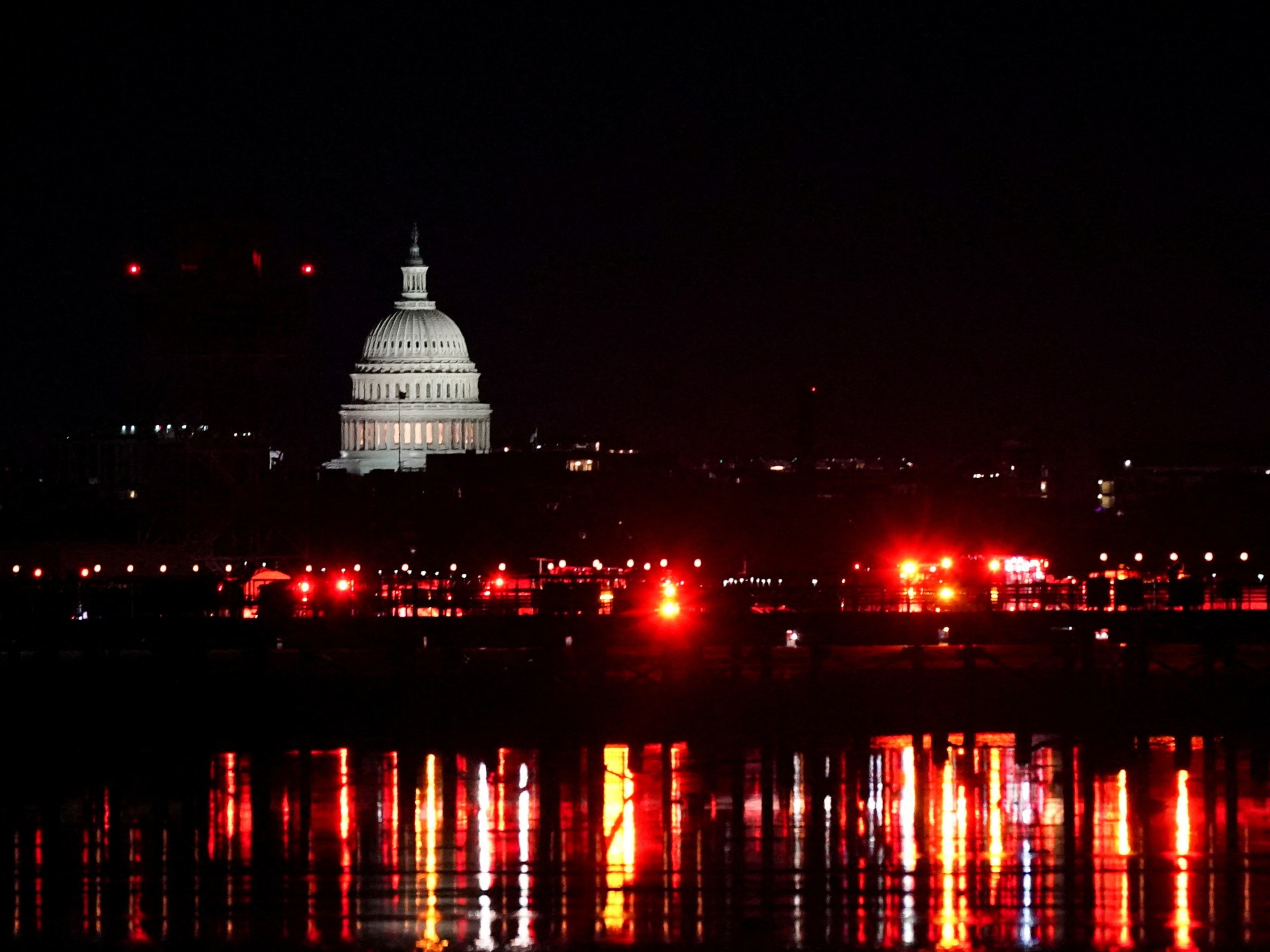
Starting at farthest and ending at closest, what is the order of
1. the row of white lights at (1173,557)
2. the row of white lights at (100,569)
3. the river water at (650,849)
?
the row of white lights at (1173,557)
the row of white lights at (100,569)
the river water at (650,849)

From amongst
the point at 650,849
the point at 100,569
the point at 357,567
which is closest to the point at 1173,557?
the point at 357,567

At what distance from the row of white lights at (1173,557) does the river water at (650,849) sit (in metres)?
63.1

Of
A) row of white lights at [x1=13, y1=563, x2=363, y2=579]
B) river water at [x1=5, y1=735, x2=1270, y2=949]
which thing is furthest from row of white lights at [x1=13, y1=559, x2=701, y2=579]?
river water at [x1=5, y1=735, x2=1270, y2=949]

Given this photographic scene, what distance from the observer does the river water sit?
100 feet

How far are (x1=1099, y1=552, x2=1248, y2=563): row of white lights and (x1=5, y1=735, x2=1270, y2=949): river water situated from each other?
207ft

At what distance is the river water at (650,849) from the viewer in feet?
100

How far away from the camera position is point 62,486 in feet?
476

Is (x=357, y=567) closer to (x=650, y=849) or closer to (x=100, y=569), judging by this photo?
(x=100, y=569)

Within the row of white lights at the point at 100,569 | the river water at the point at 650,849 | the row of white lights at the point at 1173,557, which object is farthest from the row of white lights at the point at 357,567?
the river water at the point at 650,849

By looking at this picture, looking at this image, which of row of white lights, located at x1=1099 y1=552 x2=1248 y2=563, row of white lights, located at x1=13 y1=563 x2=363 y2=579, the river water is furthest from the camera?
row of white lights, located at x1=1099 y1=552 x2=1248 y2=563

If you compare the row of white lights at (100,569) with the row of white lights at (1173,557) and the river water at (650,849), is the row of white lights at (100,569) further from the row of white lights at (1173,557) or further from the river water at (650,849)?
the river water at (650,849)

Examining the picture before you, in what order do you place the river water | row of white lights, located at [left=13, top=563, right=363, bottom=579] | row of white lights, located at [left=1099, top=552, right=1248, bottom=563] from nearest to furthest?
the river water, row of white lights, located at [left=13, top=563, right=363, bottom=579], row of white lights, located at [left=1099, top=552, right=1248, bottom=563]

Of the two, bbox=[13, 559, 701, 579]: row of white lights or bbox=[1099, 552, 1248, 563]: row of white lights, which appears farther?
bbox=[1099, 552, 1248, 563]: row of white lights

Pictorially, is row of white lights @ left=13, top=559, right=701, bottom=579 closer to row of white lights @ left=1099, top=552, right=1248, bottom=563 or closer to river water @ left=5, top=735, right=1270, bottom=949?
row of white lights @ left=1099, top=552, right=1248, bottom=563
